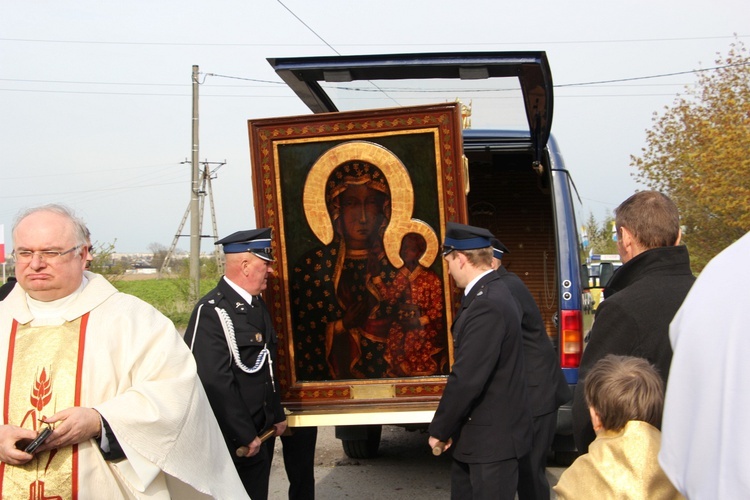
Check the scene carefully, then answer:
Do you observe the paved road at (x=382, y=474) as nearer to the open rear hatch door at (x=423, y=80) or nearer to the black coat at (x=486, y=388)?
the black coat at (x=486, y=388)

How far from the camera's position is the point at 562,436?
6.37 m

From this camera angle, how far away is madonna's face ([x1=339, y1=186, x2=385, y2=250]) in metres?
4.59

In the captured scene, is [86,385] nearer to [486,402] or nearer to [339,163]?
[486,402]

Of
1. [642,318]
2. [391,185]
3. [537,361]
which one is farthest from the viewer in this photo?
[537,361]

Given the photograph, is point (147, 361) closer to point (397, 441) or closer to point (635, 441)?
point (635, 441)

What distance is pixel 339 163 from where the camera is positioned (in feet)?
15.0

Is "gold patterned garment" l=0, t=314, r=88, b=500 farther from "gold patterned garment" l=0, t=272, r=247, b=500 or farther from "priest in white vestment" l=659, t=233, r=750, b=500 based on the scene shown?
"priest in white vestment" l=659, t=233, r=750, b=500

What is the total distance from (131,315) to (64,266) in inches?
11.9

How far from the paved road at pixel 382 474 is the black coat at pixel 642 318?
11.1 feet

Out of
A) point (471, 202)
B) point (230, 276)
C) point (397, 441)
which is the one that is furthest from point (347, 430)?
point (471, 202)

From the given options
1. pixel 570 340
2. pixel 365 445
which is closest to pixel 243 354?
pixel 570 340

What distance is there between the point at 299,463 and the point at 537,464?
138 cm

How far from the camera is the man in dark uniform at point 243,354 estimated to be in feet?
13.3

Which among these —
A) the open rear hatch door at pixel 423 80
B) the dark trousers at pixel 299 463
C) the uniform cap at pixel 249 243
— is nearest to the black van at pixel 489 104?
the open rear hatch door at pixel 423 80
